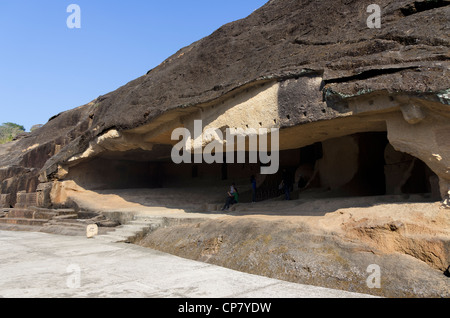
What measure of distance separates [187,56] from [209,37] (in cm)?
75

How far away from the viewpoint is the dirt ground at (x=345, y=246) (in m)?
3.42

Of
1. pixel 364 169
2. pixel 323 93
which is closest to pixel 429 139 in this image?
pixel 323 93

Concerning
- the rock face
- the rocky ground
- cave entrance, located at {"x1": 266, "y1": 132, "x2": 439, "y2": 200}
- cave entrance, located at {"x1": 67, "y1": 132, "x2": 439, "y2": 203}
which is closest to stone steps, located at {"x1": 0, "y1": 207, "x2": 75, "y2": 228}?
cave entrance, located at {"x1": 67, "y1": 132, "x2": 439, "y2": 203}

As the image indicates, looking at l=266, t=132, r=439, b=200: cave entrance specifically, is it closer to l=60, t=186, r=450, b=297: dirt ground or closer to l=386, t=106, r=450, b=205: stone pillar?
l=60, t=186, r=450, b=297: dirt ground

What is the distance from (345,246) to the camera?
3.98m

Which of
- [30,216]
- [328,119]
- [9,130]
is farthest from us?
[9,130]

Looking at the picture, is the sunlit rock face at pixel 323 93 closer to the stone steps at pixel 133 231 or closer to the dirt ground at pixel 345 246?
the dirt ground at pixel 345 246

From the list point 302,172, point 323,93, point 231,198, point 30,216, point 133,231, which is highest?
point 323,93

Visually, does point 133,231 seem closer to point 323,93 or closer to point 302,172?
point 323,93

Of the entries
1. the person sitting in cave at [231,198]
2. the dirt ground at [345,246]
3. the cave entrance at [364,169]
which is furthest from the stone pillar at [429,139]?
the person sitting in cave at [231,198]

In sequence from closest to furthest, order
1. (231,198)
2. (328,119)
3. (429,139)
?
(429,139)
(328,119)
(231,198)

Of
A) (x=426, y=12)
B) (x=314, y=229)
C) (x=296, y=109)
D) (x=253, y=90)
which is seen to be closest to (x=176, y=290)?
(x=314, y=229)

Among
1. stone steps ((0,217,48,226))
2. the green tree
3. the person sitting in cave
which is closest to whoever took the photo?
the person sitting in cave

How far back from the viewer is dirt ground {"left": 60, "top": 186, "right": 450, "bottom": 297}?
11.2 ft
